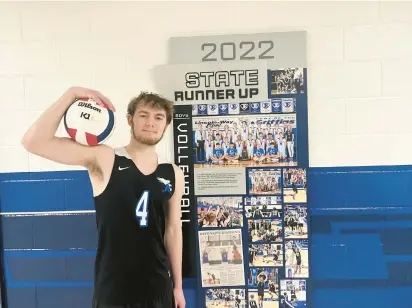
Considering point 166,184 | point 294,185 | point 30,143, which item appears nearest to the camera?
point 30,143

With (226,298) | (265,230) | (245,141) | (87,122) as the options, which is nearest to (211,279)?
(226,298)

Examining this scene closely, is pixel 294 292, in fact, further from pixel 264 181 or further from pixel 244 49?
pixel 244 49

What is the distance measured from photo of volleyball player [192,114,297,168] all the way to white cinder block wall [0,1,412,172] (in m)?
0.14

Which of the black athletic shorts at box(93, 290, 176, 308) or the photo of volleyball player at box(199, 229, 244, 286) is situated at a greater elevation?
the photo of volleyball player at box(199, 229, 244, 286)

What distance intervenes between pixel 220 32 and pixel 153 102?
476 millimetres

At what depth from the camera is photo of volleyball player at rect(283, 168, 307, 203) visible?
2213 mm

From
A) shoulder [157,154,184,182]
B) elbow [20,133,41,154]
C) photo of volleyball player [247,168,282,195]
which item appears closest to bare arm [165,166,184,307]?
shoulder [157,154,184,182]

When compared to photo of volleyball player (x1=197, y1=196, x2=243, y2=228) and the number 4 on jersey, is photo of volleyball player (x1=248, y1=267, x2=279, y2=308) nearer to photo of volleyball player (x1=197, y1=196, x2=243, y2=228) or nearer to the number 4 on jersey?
photo of volleyball player (x1=197, y1=196, x2=243, y2=228)

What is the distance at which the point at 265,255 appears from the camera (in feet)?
7.39

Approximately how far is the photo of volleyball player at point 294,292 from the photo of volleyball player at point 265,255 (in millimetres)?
109

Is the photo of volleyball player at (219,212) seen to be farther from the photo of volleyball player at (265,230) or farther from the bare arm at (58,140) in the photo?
the bare arm at (58,140)

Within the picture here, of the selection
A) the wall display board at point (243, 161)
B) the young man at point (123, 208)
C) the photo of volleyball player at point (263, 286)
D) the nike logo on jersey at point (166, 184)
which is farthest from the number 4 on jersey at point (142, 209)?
the photo of volleyball player at point (263, 286)

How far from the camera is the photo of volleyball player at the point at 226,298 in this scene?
7.45ft

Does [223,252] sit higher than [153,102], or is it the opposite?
[153,102]
